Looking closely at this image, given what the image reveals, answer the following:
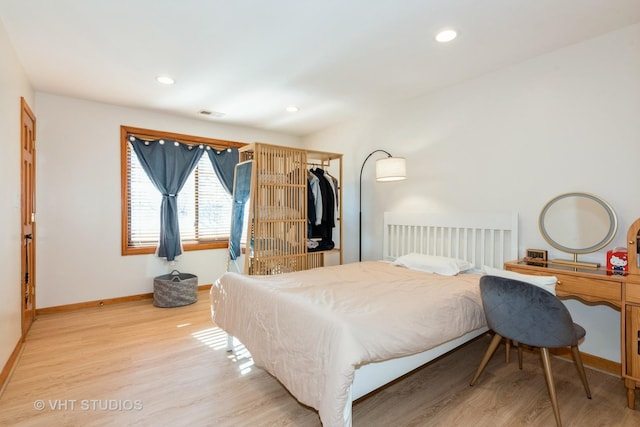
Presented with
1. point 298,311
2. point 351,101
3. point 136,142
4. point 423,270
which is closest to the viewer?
point 298,311

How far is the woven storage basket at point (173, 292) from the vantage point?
13.3ft

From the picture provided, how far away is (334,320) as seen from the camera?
5.65 ft

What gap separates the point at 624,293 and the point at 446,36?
210cm

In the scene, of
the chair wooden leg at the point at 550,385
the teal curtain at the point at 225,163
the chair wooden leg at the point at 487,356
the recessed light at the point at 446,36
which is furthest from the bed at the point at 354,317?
the teal curtain at the point at 225,163

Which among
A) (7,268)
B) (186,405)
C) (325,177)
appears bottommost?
(186,405)

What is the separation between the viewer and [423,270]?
3.11 m

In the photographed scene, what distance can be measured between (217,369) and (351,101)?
3.16 meters

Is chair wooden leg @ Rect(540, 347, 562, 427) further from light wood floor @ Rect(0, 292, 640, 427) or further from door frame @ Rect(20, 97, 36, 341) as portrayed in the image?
door frame @ Rect(20, 97, 36, 341)

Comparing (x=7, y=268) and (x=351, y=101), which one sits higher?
(x=351, y=101)

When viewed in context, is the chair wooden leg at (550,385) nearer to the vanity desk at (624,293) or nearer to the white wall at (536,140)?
the vanity desk at (624,293)

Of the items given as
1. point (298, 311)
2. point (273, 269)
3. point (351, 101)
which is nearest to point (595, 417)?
point (298, 311)

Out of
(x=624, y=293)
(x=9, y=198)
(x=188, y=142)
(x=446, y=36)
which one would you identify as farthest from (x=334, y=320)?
(x=188, y=142)

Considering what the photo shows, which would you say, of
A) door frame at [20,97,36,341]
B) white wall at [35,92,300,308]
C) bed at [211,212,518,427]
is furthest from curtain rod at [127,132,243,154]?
bed at [211,212,518,427]

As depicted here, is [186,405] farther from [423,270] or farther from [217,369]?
[423,270]
